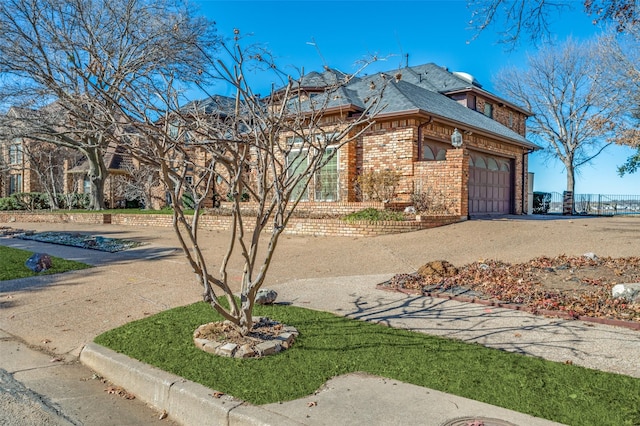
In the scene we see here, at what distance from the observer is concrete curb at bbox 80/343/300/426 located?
3.19 m

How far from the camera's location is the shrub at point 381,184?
15508mm

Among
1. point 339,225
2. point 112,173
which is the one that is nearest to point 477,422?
point 339,225

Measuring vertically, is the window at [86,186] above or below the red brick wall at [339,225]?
above

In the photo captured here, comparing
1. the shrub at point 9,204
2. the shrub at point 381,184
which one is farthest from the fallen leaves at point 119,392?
the shrub at point 9,204

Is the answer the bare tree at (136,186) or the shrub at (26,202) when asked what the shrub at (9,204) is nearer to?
the shrub at (26,202)

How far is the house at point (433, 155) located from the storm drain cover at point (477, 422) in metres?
9.98

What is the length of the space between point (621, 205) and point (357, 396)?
123ft

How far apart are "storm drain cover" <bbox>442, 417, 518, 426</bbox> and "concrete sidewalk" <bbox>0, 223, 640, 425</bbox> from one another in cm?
4

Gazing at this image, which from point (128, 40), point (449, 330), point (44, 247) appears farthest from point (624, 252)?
point (128, 40)

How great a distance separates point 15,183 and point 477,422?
134 feet

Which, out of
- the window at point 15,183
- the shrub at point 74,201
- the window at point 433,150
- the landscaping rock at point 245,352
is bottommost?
the landscaping rock at point 245,352

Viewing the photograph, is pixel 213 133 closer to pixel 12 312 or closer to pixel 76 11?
pixel 12 312

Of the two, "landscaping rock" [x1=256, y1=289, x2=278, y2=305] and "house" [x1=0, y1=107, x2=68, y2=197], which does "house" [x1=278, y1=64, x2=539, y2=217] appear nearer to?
"landscaping rock" [x1=256, y1=289, x2=278, y2=305]

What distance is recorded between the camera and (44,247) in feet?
40.5
